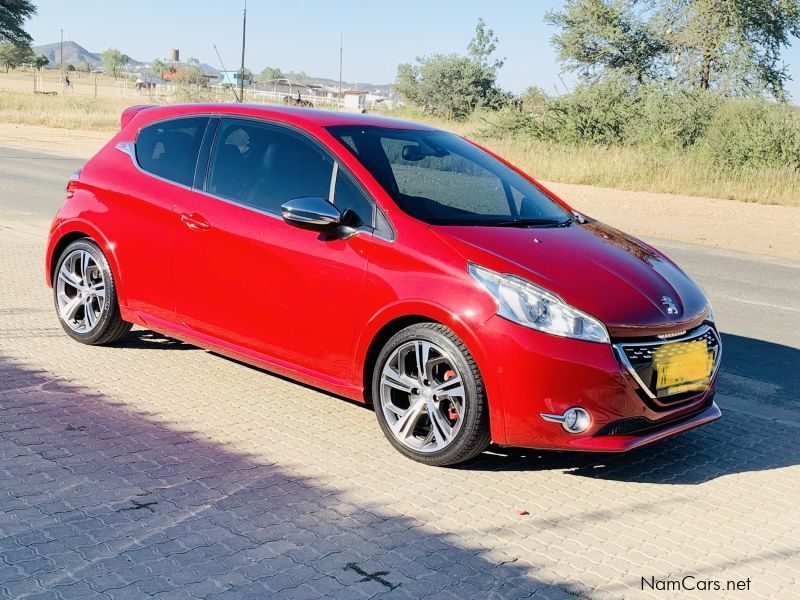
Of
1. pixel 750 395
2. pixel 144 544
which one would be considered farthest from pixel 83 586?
pixel 750 395

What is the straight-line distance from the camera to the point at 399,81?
5944 cm

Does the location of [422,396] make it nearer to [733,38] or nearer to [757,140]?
[757,140]

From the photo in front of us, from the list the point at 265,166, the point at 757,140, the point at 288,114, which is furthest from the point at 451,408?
the point at 757,140

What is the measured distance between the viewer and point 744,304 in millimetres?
9805

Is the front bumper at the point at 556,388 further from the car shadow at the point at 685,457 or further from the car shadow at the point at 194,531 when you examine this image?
the car shadow at the point at 194,531

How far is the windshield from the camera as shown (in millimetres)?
5156

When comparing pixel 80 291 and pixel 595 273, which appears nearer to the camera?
pixel 595 273

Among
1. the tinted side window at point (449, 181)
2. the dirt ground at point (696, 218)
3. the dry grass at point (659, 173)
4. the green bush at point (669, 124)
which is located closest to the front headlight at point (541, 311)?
the tinted side window at point (449, 181)

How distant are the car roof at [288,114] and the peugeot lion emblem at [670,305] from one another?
2.01m

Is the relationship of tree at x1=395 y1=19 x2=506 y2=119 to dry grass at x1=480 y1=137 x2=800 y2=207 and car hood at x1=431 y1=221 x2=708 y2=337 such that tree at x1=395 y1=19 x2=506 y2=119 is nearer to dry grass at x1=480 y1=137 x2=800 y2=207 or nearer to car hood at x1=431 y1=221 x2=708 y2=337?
dry grass at x1=480 y1=137 x2=800 y2=207

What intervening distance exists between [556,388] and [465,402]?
0.43 meters

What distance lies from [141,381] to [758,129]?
25.3 metres

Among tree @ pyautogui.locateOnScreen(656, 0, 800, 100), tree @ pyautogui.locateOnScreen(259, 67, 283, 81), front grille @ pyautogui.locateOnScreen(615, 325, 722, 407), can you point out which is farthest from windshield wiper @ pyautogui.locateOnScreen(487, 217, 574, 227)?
tree @ pyautogui.locateOnScreen(259, 67, 283, 81)

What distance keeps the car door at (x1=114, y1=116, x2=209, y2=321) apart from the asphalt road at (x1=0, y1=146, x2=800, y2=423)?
3550 mm
